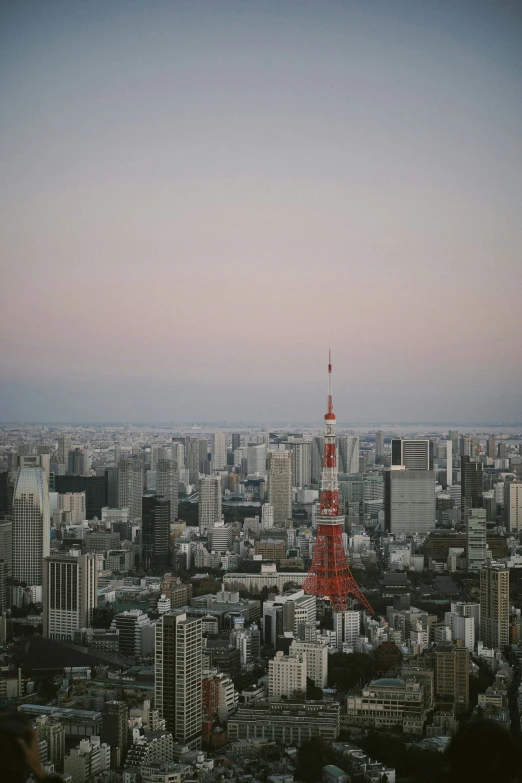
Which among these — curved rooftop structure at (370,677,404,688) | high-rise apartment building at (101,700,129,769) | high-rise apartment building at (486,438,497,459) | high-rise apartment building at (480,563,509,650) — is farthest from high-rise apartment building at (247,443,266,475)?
high-rise apartment building at (101,700,129,769)

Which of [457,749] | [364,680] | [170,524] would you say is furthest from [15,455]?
[457,749]

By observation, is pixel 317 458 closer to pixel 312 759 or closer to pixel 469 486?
pixel 469 486

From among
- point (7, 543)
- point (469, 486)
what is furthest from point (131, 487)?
point (469, 486)

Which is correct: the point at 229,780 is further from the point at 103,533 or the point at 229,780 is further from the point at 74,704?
the point at 103,533

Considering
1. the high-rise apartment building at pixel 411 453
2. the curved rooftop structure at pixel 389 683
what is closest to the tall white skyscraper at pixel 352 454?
the high-rise apartment building at pixel 411 453

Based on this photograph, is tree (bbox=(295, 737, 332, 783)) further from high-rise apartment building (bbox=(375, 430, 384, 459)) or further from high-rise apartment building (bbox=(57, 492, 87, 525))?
high-rise apartment building (bbox=(57, 492, 87, 525))

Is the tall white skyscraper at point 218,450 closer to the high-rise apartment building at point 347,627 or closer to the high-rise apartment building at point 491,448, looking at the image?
the high-rise apartment building at point 491,448
